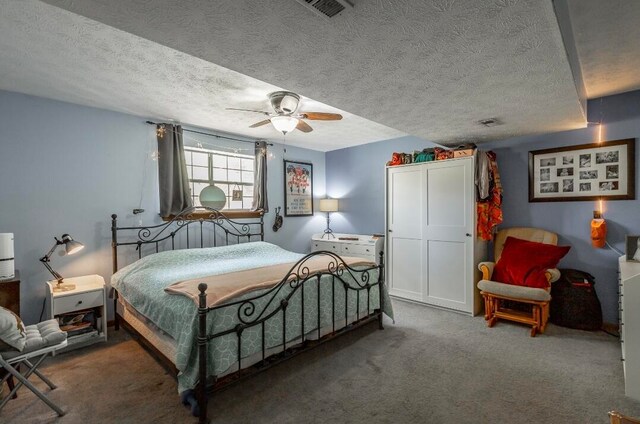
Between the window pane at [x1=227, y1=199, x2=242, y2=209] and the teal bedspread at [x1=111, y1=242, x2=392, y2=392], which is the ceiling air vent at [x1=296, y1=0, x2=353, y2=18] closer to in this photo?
the teal bedspread at [x1=111, y1=242, x2=392, y2=392]

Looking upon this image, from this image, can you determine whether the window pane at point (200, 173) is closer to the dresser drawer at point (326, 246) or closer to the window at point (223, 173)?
the window at point (223, 173)

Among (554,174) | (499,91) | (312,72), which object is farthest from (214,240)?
(554,174)

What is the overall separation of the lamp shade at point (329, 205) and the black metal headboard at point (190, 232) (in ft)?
4.07

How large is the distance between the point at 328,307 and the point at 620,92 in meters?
3.73

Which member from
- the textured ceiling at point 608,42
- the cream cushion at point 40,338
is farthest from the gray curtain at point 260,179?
the textured ceiling at point 608,42

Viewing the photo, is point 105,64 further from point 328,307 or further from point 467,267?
point 467,267

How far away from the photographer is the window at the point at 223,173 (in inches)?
170

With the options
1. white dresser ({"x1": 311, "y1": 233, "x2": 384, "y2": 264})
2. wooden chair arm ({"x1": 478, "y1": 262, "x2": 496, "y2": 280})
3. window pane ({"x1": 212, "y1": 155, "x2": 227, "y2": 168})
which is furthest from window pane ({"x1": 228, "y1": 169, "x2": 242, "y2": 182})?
wooden chair arm ({"x1": 478, "y1": 262, "x2": 496, "y2": 280})

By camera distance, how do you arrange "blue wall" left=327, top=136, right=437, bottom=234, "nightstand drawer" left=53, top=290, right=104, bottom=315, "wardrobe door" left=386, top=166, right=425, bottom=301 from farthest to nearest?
"blue wall" left=327, top=136, right=437, bottom=234
"wardrobe door" left=386, top=166, right=425, bottom=301
"nightstand drawer" left=53, top=290, right=104, bottom=315

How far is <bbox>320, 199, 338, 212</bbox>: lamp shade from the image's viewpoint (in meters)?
5.52

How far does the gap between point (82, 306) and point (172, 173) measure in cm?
Result: 175

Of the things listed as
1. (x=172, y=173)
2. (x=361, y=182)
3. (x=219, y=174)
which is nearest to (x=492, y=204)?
(x=361, y=182)

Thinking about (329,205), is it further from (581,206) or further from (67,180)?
(67,180)

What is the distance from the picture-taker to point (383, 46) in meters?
1.68
